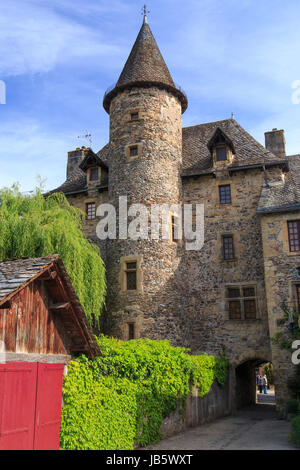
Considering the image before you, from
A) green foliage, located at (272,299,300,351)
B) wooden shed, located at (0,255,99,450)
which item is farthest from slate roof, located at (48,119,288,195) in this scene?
wooden shed, located at (0,255,99,450)

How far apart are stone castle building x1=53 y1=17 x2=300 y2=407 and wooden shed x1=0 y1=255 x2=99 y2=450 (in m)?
9.01

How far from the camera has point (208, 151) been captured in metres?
20.0

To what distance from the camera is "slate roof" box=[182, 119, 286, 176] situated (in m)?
18.4

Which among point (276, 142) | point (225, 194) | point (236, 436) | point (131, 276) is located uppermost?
point (276, 142)

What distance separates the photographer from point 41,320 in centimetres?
692

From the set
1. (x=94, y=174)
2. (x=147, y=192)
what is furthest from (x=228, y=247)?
(x=94, y=174)

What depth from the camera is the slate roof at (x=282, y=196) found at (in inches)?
627

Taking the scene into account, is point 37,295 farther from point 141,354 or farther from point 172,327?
point 172,327

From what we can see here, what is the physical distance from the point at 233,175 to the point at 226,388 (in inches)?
342

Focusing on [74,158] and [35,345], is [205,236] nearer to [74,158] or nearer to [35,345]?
[74,158]

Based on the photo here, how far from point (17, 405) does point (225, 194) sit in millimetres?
14059

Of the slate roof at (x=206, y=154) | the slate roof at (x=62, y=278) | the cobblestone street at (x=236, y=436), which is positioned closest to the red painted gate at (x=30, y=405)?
the slate roof at (x=62, y=278)

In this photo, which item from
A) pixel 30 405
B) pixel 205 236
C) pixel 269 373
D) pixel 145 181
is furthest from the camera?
pixel 269 373

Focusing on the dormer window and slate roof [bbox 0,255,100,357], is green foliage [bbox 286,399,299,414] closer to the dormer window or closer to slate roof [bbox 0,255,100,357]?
slate roof [bbox 0,255,100,357]
